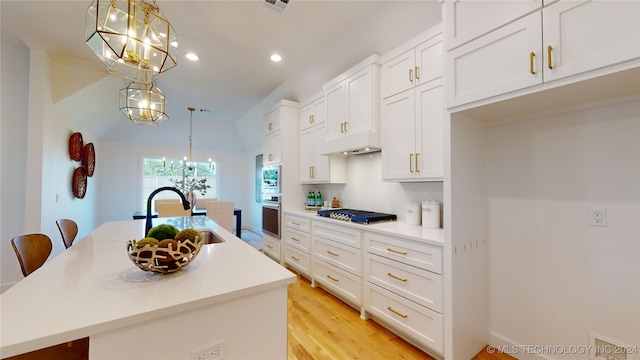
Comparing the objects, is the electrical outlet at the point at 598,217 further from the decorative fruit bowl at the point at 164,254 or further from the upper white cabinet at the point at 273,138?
the upper white cabinet at the point at 273,138

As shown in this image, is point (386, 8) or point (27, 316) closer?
point (27, 316)

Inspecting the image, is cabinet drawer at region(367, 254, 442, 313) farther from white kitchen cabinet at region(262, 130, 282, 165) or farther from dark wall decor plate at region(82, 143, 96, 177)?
dark wall decor plate at region(82, 143, 96, 177)

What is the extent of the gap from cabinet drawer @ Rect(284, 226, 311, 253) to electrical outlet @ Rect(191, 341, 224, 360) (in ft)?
7.44

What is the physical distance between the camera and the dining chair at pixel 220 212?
4266 millimetres

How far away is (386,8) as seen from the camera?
84.1 inches

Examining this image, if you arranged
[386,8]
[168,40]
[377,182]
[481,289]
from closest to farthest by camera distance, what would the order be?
1. [168,40]
2. [481,289]
3. [386,8]
4. [377,182]

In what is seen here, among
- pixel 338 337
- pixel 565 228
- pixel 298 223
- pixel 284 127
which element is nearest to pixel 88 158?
pixel 284 127

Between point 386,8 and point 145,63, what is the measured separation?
193 cm

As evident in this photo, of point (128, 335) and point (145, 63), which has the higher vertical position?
point (145, 63)

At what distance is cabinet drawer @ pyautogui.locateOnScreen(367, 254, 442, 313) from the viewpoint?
1.70m

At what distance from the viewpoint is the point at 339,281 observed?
2.59m

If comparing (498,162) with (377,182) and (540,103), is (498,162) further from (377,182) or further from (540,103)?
(377,182)

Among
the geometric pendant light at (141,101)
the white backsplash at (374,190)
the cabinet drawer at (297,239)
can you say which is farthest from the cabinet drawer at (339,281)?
the geometric pendant light at (141,101)

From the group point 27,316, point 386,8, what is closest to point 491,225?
point 386,8
